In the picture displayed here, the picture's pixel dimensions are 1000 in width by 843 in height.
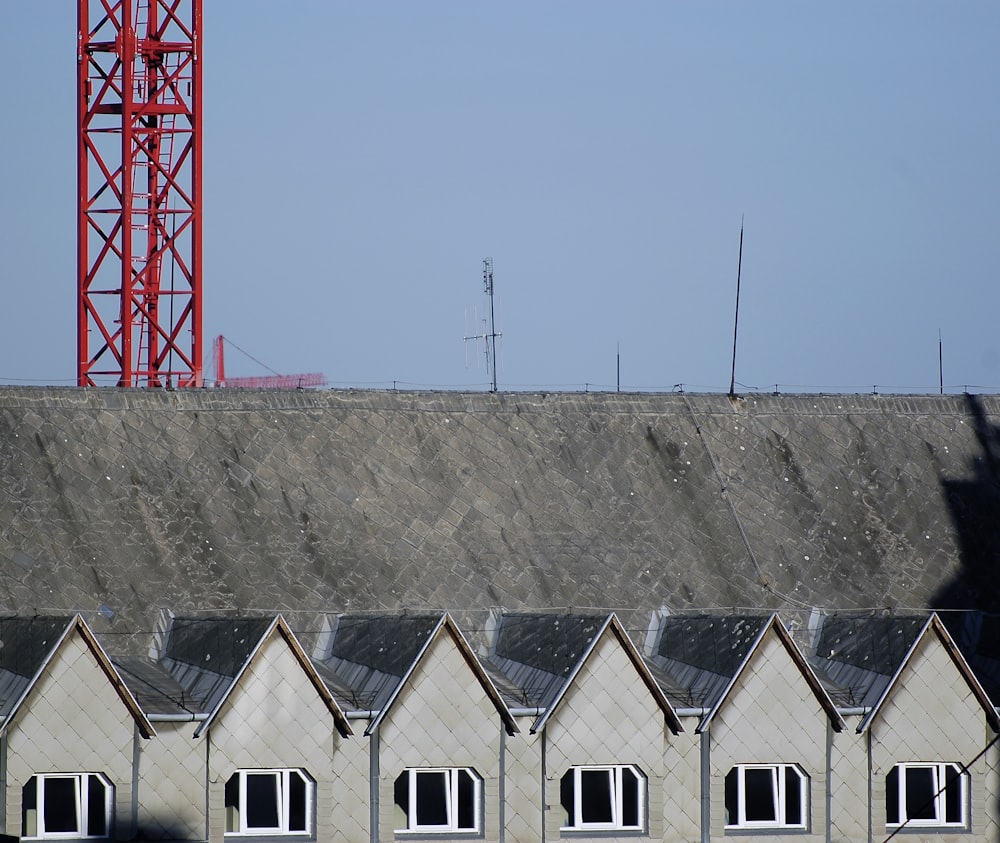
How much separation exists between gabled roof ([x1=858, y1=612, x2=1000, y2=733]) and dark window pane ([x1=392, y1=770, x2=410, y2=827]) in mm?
11385

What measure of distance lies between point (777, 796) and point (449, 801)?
27.2ft

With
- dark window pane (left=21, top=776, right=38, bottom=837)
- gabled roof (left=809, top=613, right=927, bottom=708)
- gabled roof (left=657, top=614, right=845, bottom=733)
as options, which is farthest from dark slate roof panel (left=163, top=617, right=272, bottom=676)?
gabled roof (left=809, top=613, right=927, bottom=708)

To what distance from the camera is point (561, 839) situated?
158 feet

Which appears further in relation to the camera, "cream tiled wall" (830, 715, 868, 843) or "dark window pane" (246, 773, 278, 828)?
"cream tiled wall" (830, 715, 868, 843)

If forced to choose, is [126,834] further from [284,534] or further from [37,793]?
[284,534]

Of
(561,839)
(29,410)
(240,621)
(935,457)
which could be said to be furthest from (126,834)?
(935,457)

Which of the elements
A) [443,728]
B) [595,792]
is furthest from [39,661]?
[595,792]

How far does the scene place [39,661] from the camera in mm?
46188

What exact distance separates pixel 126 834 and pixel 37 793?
7.44 ft

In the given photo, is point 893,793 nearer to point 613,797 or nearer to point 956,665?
point 956,665

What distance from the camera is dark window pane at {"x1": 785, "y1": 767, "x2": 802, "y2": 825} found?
49.3 m

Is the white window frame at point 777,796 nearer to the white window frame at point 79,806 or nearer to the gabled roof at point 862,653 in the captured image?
the gabled roof at point 862,653

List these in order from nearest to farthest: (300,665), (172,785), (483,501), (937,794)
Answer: (172,785)
(300,665)
(937,794)
(483,501)

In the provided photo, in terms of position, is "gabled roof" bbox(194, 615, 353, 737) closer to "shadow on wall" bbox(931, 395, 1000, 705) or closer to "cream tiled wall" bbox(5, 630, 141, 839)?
"cream tiled wall" bbox(5, 630, 141, 839)
